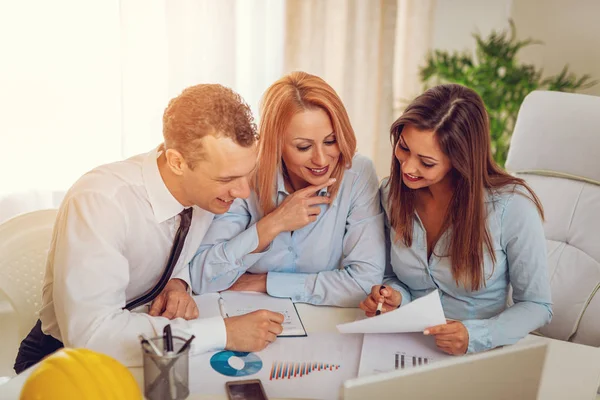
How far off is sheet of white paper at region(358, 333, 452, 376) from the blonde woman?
0.23 meters

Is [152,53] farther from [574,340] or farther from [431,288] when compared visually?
[574,340]

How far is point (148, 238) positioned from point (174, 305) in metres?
0.17

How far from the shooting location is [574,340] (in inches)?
69.9

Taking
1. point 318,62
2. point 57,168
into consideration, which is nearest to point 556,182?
point 318,62

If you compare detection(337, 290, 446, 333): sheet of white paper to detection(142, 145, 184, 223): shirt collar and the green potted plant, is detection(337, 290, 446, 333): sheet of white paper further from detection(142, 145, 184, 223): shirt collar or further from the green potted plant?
the green potted plant

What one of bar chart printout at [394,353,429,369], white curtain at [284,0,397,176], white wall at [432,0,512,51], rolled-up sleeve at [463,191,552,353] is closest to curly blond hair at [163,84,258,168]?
bar chart printout at [394,353,429,369]

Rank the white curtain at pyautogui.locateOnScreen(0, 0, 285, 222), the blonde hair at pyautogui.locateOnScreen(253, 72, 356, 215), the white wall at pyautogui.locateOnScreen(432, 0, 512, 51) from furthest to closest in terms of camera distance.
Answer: the white wall at pyautogui.locateOnScreen(432, 0, 512, 51) → the white curtain at pyautogui.locateOnScreen(0, 0, 285, 222) → the blonde hair at pyautogui.locateOnScreen(253, 72, 356, 215)

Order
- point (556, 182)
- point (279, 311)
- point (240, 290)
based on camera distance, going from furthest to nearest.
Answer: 1. point (556, 182)
2. point (240, 290)
3. point (279, 311)

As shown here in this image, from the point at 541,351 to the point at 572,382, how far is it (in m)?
0.35

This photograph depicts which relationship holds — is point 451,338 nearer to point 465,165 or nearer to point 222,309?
point 465,165

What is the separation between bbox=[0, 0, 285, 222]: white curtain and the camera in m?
2.32

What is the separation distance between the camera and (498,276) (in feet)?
5.21

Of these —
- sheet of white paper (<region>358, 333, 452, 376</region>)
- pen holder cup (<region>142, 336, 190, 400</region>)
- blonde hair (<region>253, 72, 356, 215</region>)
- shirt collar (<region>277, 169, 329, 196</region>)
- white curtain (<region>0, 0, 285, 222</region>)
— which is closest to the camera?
pen holder cup (<region>142, 336, 190, 400</region>)

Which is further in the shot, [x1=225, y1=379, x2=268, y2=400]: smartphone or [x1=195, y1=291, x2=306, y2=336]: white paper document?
[x1=195, y1=291, x2=306, y2=336]: white paper document
